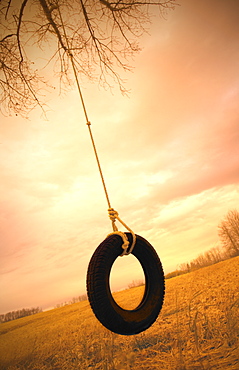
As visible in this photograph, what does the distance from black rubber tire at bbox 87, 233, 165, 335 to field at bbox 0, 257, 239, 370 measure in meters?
1.05

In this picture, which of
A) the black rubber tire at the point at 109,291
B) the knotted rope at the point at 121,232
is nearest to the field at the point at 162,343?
the black rubber tire at the point at 109,291

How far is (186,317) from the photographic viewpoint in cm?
315

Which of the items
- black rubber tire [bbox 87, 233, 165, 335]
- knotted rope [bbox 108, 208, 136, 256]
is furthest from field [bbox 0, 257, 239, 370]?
knotted rope [bbox 108, 208, 136, 256]

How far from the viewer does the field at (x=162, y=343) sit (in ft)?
7.50

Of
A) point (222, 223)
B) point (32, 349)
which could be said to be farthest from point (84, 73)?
point (222, 223)

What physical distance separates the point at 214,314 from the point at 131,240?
221cm

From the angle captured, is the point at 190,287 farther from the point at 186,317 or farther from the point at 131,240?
the point at 131,240

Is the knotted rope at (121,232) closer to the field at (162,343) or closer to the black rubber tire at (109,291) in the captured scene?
the black rubber tire at (109,291)

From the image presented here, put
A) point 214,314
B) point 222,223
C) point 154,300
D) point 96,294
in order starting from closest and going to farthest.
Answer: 1. point 96,294
2. point 154,300
3. point 214,314
4. point 222,223

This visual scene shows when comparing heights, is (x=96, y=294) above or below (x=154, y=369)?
above

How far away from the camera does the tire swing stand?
1.51m

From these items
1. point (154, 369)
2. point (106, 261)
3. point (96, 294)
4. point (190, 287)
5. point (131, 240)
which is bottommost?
point (154, 369)

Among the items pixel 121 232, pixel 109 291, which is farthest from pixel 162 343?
pixel 121 232

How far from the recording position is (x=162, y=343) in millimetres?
2680
